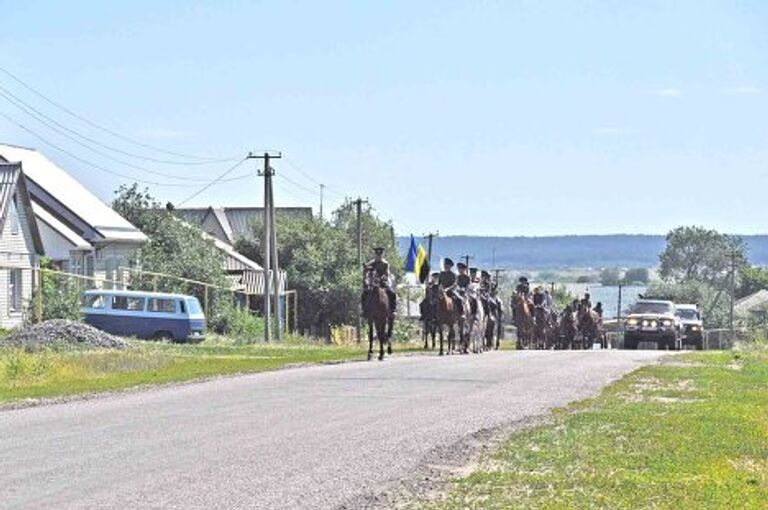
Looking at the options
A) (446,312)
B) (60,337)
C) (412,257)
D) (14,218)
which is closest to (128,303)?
(14,218)

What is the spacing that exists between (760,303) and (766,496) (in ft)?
449

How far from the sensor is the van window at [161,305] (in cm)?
6131

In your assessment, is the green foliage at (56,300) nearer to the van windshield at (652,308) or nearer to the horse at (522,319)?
the horse at (522,319)

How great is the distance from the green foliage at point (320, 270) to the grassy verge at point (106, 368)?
47.9m

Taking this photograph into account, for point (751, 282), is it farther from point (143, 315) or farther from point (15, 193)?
point (143, 315)

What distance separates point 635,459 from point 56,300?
42774 millimetres

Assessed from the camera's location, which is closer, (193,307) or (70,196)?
(193,307)

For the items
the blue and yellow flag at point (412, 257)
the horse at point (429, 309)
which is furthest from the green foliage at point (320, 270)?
the horse at point (429, 309)

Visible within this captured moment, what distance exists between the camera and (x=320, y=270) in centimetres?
9531

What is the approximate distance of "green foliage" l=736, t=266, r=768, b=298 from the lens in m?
175

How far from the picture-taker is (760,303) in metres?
149

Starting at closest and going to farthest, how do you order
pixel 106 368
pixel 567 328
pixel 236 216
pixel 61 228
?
pixel 106 368
pixel 567 328
pixel 61 228
pixel 236 216

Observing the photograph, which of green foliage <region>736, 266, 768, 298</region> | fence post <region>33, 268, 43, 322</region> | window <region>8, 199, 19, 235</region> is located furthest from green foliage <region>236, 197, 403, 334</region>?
green foliage <region>736, 266, 768, 298</region>

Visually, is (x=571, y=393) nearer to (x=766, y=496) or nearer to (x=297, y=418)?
(x=297, y=418)
